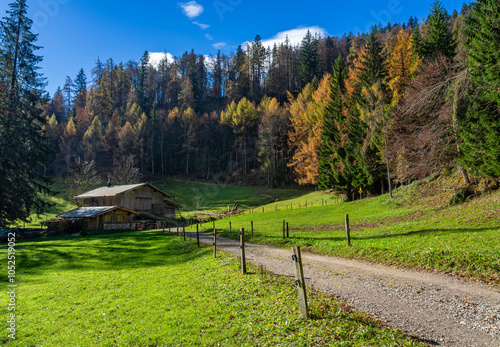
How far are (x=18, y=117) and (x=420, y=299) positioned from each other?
125ft

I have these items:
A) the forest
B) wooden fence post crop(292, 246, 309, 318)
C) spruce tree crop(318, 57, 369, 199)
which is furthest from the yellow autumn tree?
wooden fence post crop(292, 246, 309, 318)

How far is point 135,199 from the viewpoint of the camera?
45.0m

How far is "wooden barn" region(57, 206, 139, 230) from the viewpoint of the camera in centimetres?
3647

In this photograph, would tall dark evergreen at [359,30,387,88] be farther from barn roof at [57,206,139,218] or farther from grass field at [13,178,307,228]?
barn roof at [57,206,139,218]

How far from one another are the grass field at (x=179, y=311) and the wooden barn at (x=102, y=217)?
23.9 m

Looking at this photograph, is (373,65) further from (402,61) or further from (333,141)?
(333,141)

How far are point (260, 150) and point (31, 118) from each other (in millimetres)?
48934

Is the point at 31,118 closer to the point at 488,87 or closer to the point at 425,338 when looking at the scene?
the point at 425,338

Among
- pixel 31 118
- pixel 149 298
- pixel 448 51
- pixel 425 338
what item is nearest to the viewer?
pixel 425 338

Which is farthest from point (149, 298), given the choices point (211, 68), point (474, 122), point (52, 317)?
point (211, 68)

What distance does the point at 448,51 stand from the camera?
34.3 metres

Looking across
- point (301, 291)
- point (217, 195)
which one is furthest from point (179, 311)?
point (217, 195)

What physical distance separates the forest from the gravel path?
10073mm

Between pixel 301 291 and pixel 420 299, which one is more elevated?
pixel 301 291
